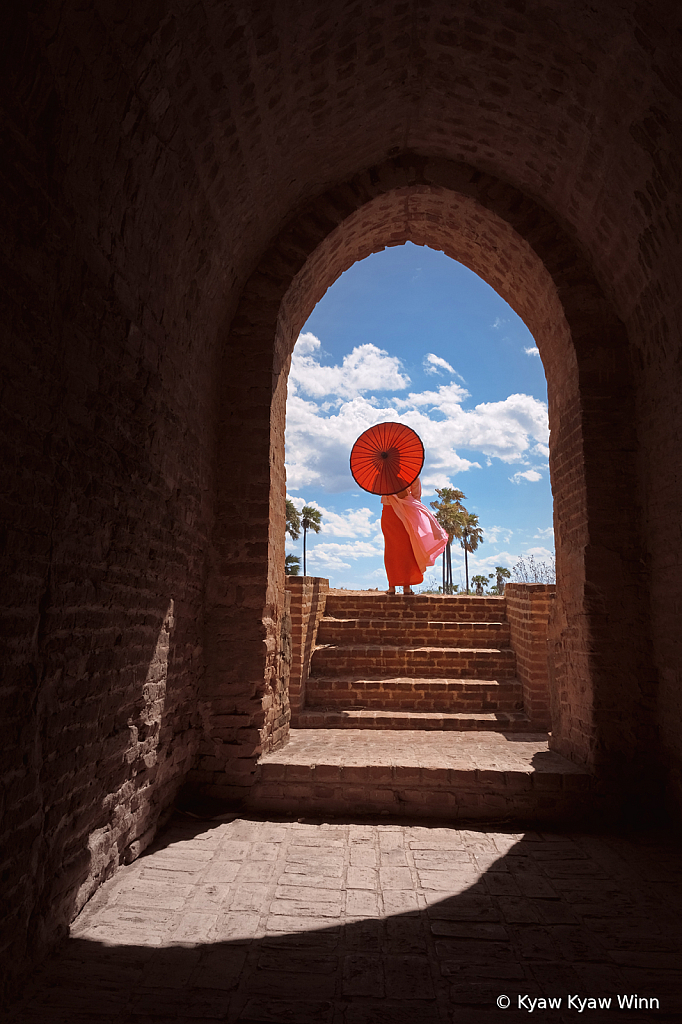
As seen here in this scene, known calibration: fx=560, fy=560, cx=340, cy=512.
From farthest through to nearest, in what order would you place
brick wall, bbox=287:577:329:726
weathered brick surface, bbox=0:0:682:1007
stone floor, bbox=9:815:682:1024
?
brick wall, bbox=287:577:329:726, weathered brick surface, bbox=0:0:682:1007, stone floor, bbox=9:815:682:1024

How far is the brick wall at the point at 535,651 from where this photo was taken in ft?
23.5

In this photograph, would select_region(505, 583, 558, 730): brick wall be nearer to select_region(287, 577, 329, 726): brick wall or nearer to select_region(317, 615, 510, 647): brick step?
select_region(317, 615, 510, 647): brick step

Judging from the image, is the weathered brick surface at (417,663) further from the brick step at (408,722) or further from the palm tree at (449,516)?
the palm tree at (449,516)

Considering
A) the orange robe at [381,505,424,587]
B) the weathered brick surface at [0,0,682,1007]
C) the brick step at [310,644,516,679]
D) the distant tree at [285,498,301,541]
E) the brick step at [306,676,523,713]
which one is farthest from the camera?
the distant tree at [285,498,301,541]

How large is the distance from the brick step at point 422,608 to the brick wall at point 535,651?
4.67ft

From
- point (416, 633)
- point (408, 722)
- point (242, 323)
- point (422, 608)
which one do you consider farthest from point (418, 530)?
point (242, 323)

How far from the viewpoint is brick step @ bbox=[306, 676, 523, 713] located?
7594 mm

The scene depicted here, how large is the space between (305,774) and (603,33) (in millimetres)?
5503

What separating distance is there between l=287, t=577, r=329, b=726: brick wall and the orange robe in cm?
339

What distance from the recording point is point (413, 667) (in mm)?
8297

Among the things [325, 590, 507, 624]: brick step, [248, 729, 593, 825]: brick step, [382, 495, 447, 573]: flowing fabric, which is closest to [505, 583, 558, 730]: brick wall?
[325, 590, 507, 624]: brick step

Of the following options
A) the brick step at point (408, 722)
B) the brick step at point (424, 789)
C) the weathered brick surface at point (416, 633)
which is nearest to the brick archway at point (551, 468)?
the brick step at point (424, 789)

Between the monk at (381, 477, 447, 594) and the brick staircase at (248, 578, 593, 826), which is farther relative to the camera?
the monk at (381, 477, 447, 594)

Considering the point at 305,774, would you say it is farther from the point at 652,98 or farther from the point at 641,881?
the point at 652,98
